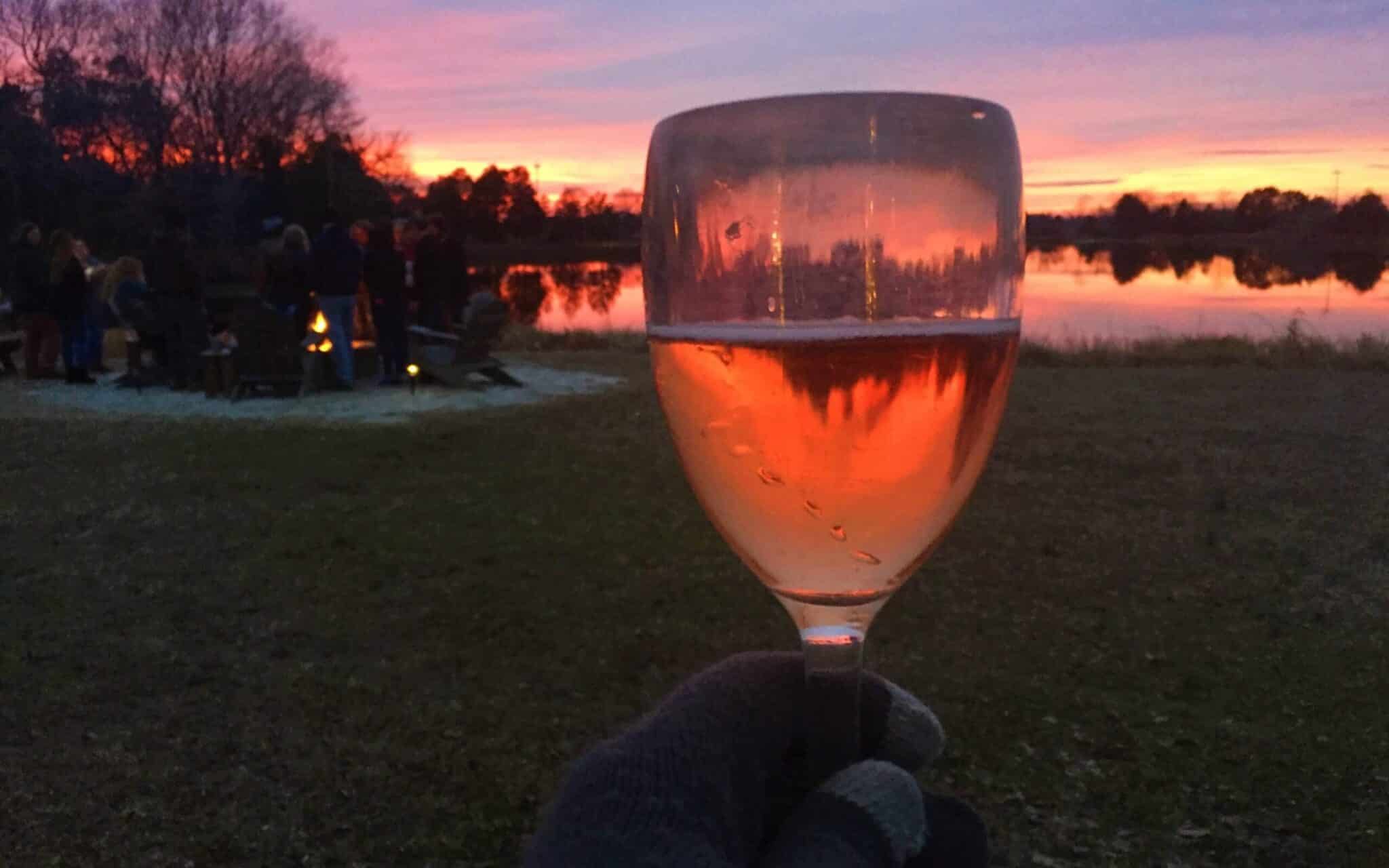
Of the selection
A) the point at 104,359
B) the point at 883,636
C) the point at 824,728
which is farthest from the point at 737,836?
the point at 104,359

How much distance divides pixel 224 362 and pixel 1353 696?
11.0 metres

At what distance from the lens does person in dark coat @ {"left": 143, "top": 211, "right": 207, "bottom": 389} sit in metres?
12.4

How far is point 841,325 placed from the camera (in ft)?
2.19

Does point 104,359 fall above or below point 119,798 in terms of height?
above

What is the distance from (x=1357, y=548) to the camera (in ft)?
19.8

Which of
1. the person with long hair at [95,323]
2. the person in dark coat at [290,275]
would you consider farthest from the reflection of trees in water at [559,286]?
the person in dark coat at [290,275]

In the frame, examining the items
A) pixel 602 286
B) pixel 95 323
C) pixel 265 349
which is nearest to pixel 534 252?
pixel 602 286

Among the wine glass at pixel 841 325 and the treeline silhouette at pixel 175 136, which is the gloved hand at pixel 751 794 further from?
the treeline silhouette at pixel 175 136

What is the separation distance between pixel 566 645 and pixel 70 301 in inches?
436

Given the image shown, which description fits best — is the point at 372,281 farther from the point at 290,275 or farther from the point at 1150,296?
the point at 1150,296

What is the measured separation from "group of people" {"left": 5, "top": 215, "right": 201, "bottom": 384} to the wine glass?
13.2m

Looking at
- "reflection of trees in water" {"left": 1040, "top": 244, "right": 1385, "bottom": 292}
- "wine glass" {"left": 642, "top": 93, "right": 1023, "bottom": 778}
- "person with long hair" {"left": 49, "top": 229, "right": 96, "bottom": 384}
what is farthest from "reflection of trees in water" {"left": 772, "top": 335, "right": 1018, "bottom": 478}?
"reflection of trees in water" {"left": 1040, "top": 244, "right": 1385, "bottom": 292}

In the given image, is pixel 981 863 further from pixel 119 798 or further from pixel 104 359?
pixel 104 359

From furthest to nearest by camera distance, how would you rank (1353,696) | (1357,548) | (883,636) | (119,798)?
(1357,548), (883,636), (1353,696), (119,798)
